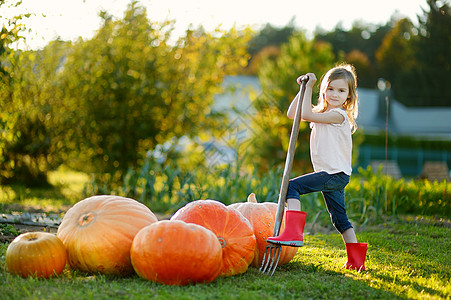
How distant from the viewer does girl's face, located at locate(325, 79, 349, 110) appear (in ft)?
11.4

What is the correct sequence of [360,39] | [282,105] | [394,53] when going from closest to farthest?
[282,105] < [394,53] < [360,39]

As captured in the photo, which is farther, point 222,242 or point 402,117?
point 402,117

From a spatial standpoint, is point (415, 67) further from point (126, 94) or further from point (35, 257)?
point (35, 257)

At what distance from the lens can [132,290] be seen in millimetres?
2582

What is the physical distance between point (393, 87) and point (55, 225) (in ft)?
127

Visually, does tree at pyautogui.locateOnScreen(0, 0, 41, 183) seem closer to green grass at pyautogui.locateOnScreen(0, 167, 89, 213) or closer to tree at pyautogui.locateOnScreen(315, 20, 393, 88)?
green grass at pyautogui.locateOnScreen(0, 167, 89, 213)

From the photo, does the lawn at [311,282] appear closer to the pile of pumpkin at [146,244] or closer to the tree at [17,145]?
the pile of pumpkin at [146,244]

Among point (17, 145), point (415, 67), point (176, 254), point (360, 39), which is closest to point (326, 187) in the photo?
point (176, 254)

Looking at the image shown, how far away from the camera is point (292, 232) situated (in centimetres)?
313

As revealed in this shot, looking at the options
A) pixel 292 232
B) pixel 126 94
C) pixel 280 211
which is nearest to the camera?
pixel 292 232

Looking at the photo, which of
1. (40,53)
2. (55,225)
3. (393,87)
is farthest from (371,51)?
(55,225)

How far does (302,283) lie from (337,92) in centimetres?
136

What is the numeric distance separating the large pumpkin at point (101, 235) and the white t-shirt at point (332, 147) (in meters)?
1.20

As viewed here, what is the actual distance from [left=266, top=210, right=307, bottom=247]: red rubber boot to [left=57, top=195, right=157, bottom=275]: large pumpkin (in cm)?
83
